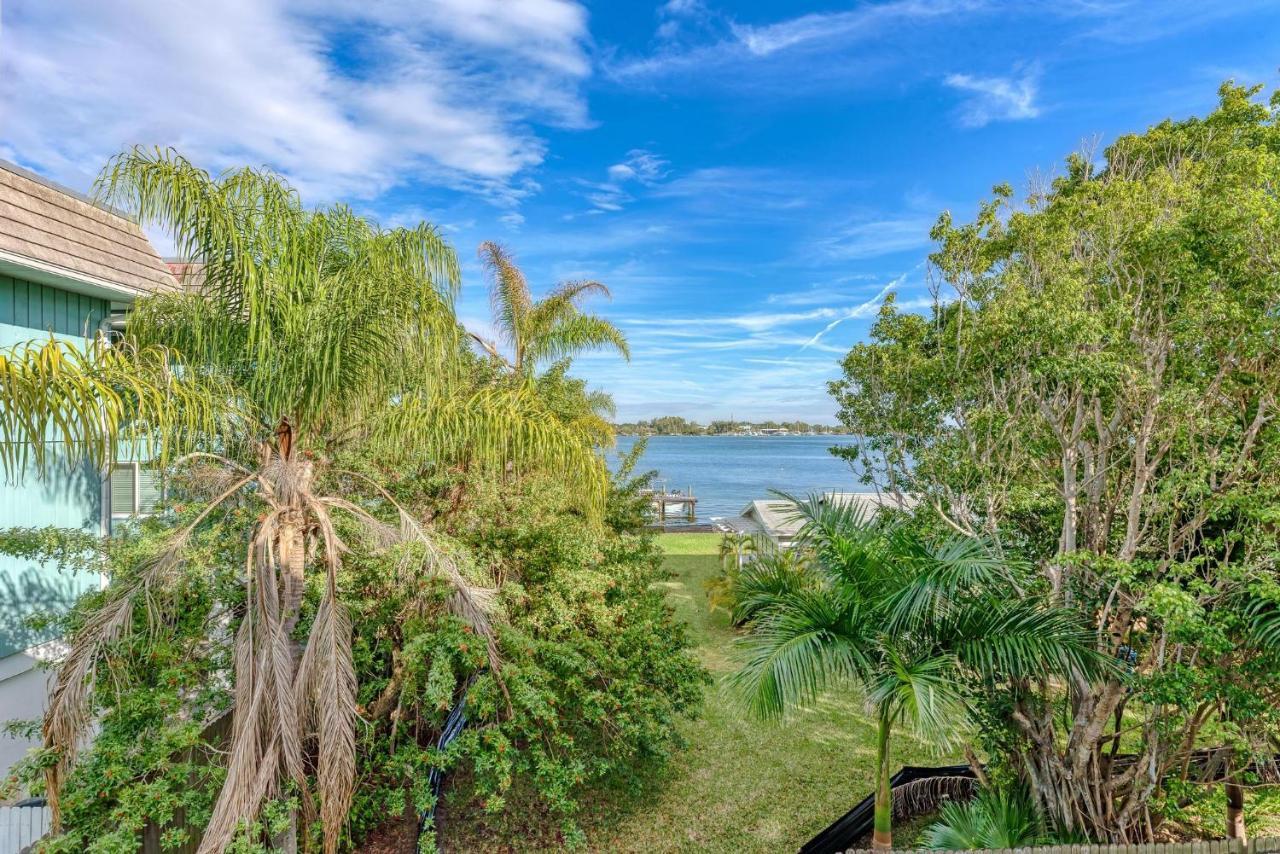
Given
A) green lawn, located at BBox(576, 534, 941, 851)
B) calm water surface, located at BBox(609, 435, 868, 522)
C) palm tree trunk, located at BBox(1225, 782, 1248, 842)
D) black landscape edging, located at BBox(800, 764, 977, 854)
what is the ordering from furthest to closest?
calm water surface, located at BBox(609, 435, 868, 522), green lawn, located at BBox(576, 534, 941, 851), black landscape edging, located at BBox(800, 764, 977, 854), palm tree trunk, located at BBox(1225, 782, 1248, 842)

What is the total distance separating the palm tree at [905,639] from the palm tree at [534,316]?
6.99 m

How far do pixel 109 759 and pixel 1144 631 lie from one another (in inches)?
310

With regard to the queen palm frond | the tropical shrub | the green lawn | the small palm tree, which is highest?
the queen palm frond

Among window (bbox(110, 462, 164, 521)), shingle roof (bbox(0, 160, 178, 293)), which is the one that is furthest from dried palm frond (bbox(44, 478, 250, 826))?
window (bbox(110, 462, 164, 521))

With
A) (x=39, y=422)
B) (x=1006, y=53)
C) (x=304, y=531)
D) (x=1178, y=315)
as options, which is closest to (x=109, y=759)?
(x=304, y=531)

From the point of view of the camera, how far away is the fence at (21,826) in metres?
4.37

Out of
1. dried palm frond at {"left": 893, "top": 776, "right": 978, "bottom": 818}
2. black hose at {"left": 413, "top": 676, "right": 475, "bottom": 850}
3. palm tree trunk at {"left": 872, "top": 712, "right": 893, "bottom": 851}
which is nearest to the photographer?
Answer: palm tree trunk at {"left": 872, "top": 712, "right": 893, "bottom": 851}

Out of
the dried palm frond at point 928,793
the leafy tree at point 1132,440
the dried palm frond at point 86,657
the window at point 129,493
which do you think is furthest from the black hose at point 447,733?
the window at point 129,493

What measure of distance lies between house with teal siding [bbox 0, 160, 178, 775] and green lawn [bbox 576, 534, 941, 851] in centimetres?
610

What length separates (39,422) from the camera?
3311 mm

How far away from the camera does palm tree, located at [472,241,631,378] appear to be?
35.0 feet

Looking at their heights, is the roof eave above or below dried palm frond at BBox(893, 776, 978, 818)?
above

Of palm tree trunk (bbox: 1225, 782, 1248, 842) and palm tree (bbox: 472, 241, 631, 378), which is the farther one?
palm tree (bbox: 472, 241, 631, 378)

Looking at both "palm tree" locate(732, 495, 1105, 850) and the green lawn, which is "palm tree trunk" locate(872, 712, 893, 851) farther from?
the green lawn
